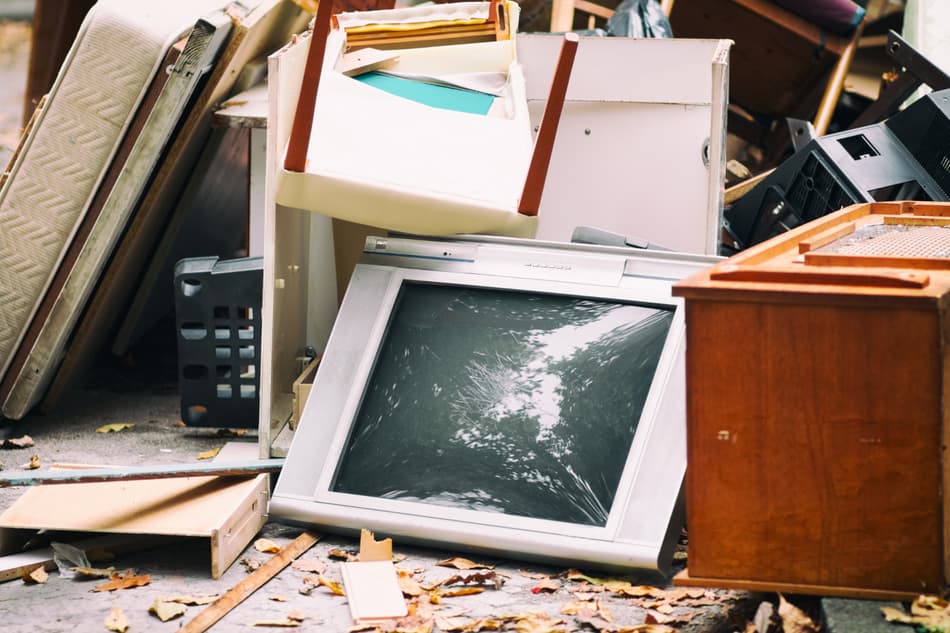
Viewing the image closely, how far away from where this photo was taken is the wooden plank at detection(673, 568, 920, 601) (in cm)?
168

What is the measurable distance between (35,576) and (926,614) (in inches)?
66.0

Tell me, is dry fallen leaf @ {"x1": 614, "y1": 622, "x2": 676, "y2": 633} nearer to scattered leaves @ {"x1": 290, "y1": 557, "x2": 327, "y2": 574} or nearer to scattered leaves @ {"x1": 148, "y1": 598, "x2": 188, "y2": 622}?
scattered leaves @ {"x1": 290, "y1": 557, "x2": 327, "y2": 574}

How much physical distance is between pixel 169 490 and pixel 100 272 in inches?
36.6

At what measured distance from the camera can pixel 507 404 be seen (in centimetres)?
236

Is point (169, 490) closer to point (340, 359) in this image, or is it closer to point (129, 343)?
point (340, 359)

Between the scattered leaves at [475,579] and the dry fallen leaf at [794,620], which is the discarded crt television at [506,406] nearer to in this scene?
the scattered leaves at [475,579]

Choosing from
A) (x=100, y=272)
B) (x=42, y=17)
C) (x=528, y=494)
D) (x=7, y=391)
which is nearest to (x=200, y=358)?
(x=100, y=272)

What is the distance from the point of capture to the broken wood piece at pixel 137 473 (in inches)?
89.1

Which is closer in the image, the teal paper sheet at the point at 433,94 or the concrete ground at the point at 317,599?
the concrete ground at the point at 317,599

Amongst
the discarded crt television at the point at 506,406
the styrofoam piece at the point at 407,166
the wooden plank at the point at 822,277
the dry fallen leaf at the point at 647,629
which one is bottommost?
the dry fallen leaf at the point at 647,629

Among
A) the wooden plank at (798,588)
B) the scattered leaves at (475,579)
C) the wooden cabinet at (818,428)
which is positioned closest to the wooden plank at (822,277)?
the wooden cabinet at (818,428)

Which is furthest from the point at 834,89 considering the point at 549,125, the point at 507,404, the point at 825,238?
the point at 507,404

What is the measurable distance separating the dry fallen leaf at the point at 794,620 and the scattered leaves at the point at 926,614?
0.13 meters

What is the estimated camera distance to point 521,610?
6.71 feet
